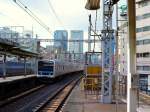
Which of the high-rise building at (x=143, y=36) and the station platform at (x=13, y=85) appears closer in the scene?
the station platform at (x=13, y=85)

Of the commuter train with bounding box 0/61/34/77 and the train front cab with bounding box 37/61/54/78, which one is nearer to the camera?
the commuter train with bounding box 0/61/34/77

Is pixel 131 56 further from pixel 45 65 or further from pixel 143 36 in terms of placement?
pixel 143 36

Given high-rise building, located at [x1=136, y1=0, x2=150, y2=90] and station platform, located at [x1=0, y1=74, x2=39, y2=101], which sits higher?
high-rise building, located at [x1=136, y1=0, x2=150, y2=90]

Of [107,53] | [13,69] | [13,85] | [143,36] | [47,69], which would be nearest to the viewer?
[107,53]

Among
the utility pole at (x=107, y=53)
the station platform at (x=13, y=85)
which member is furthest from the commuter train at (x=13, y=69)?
the utility pole at (x=107, y=53)

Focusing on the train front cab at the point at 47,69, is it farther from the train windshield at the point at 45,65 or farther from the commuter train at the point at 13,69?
the commuter train at the point at 13,69

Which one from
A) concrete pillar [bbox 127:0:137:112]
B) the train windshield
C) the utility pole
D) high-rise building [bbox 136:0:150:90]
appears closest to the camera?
concrete pillar [bbox 127:0:137:112]

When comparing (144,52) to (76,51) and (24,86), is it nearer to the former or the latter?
(76,51)

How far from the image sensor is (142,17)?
74.4 m

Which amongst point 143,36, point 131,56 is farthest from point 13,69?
point 131,56

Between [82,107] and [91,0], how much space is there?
6159 mm

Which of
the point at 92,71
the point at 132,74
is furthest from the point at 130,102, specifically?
the point at 92,71

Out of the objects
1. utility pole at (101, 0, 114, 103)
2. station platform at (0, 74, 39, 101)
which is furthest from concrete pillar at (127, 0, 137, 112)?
station platform at (0, 74, 39, 101)

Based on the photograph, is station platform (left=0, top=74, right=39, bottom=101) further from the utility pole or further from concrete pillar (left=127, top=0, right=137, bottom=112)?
concrete pillar (left=127, top=0, right=137, bottom=112)
